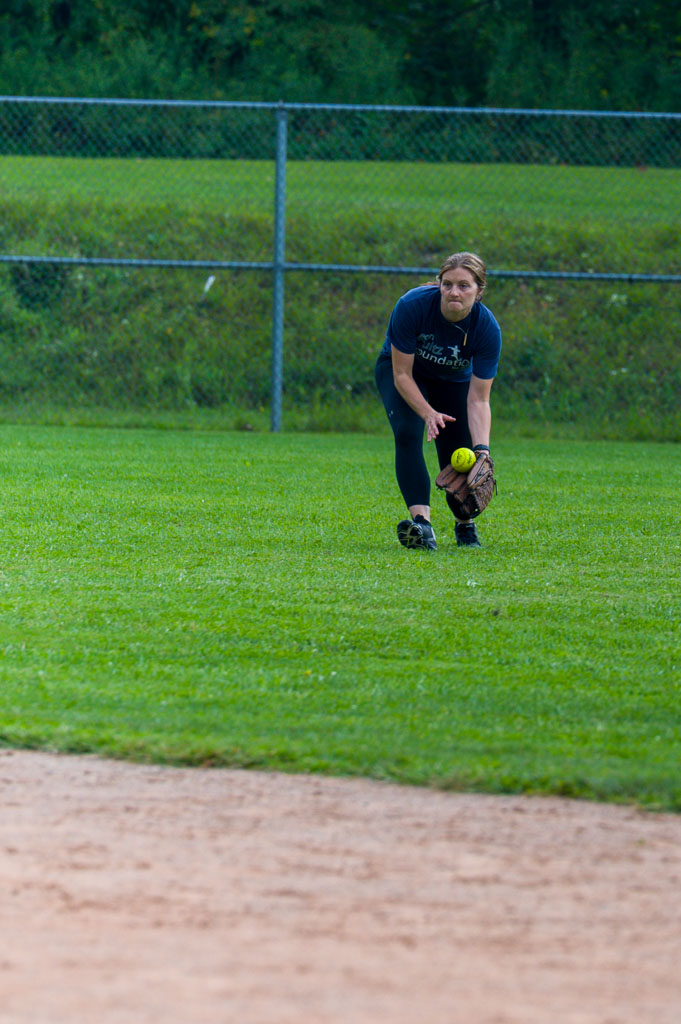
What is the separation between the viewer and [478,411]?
6922mm

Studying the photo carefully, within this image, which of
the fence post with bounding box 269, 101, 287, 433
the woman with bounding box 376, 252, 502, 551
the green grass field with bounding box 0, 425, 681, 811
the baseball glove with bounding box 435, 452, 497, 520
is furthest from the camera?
the fence post with bounding box 269, 101, 287, 433

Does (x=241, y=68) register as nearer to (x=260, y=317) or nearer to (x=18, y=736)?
(x=260, y=317)

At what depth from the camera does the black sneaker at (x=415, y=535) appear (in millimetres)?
6754

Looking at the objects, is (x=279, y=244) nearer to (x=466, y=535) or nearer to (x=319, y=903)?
(x=466, y=535)

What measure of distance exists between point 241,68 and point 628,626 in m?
20.4

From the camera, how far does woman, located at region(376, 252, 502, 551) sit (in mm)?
6598

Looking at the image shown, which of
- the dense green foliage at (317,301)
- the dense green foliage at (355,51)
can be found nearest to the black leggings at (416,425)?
the dense green foliage at (317,301)

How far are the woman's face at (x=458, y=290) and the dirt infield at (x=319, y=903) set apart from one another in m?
3.58

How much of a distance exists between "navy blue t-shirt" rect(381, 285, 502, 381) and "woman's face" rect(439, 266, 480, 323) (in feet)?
0.38

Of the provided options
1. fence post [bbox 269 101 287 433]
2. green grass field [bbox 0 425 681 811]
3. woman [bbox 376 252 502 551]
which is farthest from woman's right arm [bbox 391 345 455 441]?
fence post [bbox 269 101 287 433]

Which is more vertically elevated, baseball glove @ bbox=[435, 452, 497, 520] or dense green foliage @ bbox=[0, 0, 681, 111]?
dense green foliage @ bbox=[0, 0, 681, 111]

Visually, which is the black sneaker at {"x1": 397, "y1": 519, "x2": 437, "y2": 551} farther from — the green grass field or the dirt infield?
the dirt infield

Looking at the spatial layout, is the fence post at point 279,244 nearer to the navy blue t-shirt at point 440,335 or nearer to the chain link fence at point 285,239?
the chain link fence at point 285,239

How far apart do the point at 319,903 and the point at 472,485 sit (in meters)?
4.18
